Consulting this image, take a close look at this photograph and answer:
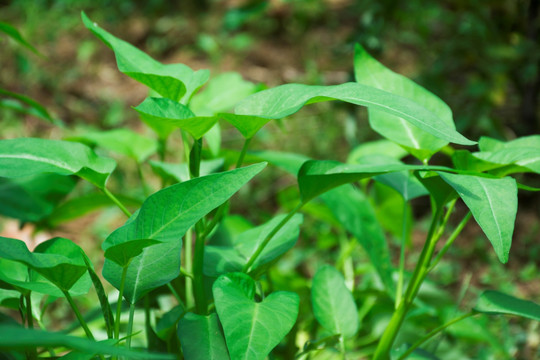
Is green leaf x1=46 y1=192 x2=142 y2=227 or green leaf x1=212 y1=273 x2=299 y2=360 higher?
green leaf x1=212 y1=273 x2=299 y2=360

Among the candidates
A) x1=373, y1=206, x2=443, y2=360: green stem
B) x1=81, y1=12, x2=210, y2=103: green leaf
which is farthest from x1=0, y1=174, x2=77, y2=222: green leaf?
x1=373, y1=206, x2=443, y2=360: green stem

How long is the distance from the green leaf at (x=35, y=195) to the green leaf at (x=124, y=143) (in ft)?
0.26

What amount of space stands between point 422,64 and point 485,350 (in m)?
1.25

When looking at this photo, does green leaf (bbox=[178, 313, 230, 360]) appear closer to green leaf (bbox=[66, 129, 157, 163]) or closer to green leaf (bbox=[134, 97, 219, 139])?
green leaf (bbox=[134, 97, 219, 139])

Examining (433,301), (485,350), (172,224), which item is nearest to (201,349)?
(172,224)

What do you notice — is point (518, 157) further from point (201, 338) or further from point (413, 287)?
point (201, 338)

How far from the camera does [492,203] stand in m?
0.50

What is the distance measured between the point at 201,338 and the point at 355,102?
284mm

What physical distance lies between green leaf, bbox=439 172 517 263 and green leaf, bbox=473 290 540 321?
13 cm

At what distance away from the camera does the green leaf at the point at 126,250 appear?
465 mm

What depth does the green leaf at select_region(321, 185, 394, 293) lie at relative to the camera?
75cm

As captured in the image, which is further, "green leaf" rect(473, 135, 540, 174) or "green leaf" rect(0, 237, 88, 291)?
"green leaf" rect(473, 135, 540, 174)

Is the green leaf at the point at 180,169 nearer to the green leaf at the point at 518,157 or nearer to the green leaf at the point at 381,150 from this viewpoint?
the green leaf at the point at 381,150

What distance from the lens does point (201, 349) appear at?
0.52 meters
